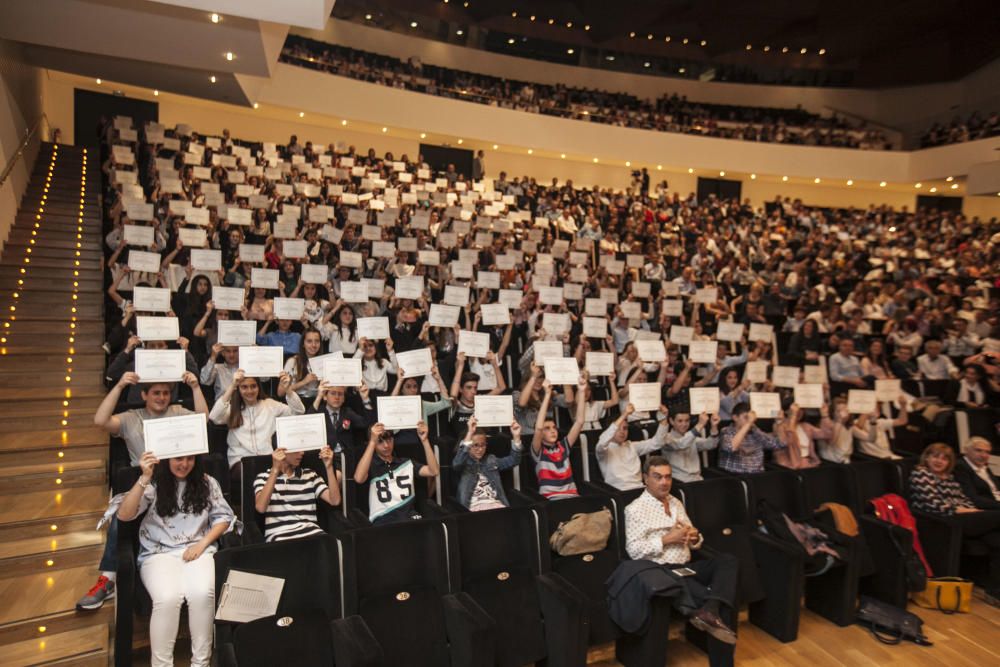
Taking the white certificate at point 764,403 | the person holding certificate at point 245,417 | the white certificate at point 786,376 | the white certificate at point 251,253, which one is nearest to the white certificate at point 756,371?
the white certificate at point 786,376

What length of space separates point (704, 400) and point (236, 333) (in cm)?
366

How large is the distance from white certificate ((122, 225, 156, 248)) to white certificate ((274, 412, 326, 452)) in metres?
4.08

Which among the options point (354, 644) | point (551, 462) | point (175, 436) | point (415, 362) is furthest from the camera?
point (415, 362)

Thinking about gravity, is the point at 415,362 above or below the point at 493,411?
above

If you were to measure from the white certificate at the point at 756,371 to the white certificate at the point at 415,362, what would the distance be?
10.1 ft

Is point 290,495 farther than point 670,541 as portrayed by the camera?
No

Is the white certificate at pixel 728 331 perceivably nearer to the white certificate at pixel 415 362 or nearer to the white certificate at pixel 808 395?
the white certificate at pixel 808 395

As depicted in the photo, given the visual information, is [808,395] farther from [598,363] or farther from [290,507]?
[290,507]

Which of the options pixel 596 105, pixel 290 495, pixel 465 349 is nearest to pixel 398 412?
pixel 290 495

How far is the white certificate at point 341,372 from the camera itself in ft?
15.0

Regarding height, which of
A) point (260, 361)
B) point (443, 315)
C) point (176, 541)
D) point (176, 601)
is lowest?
point (176, 601)

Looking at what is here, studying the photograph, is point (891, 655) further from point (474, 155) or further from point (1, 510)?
point (474, 155)

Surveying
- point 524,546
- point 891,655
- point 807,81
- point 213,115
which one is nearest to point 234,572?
point 524,546

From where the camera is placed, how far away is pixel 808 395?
5711 millimetres
